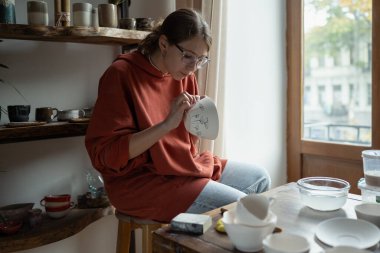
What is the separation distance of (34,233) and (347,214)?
1076mm

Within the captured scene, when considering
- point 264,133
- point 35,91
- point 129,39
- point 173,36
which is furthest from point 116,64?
point 264,133

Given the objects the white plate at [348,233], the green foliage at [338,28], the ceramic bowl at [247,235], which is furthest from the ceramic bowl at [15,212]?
the green foliage at [338,28]

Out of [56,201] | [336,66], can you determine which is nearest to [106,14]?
[56,201]

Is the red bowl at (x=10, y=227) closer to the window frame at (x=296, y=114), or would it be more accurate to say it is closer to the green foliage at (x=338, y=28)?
the window frame at (x=296, y=114)

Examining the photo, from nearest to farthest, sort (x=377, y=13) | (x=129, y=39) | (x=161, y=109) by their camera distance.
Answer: (x=161, y=109) → (x=129, y=39) → (x=377, y=13)

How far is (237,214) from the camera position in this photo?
0.79 metres

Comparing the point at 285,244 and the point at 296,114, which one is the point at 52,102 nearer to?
the point at 285,244

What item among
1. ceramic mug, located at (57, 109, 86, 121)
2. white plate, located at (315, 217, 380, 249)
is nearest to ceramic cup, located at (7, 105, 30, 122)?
ceramic mug, located at (57, 109, 86, 121)

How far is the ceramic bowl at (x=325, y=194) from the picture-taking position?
3.26 ft

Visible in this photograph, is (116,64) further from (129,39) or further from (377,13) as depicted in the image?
(377,13)

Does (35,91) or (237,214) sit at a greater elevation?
(35,91)

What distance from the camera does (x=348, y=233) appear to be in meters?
0.84

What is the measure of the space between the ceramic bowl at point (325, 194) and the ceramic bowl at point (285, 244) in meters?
0.25

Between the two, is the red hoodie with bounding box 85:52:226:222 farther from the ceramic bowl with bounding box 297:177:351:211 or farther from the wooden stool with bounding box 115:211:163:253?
the ceramic bowl with bounding box 297:177:351:211
